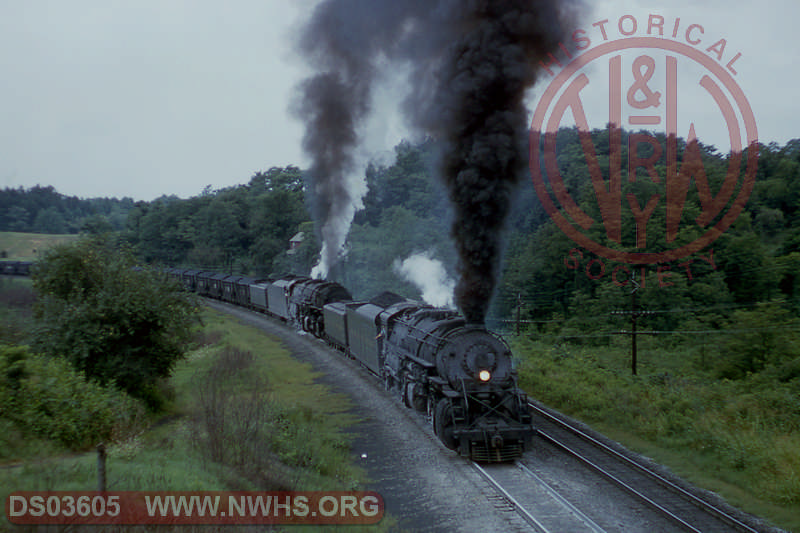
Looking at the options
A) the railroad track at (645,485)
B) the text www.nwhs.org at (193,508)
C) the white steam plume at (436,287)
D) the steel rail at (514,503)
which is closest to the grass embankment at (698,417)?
the railroad track at (645,485)

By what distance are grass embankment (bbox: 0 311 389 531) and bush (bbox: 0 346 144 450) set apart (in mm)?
430

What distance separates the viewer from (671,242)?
3036 cm

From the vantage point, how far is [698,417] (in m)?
13.8

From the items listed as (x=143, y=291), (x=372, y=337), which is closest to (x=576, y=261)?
(x=372, y=337)

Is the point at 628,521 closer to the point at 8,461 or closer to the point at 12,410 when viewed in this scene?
the point at 8,461

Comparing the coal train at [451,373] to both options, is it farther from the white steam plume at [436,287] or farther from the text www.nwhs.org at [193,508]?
the text www.nwhs.org at [193,508]

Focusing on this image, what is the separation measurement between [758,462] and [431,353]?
6.82m

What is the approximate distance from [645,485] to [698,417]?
4495 millimetres

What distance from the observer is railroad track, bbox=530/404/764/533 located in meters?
8.77

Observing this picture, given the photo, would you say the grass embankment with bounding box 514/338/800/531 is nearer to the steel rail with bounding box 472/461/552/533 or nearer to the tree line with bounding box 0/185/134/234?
the steel rail with bounding box 472/461/552/533

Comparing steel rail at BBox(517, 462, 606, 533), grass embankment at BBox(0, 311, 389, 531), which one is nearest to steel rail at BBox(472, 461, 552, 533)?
steel rail at BBox(517, 462, 606, 533)

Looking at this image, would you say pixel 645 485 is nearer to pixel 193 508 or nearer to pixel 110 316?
pixel 193 508

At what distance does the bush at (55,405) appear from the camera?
386 inches

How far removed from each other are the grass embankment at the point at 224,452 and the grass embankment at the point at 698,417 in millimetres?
6626
